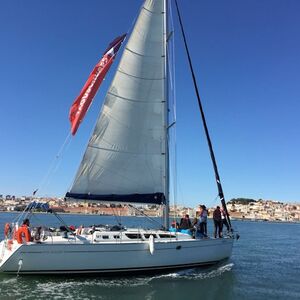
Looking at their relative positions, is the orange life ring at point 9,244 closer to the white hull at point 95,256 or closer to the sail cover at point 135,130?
the white hull at point 95,256

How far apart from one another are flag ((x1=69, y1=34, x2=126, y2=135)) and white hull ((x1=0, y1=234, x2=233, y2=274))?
4791mm

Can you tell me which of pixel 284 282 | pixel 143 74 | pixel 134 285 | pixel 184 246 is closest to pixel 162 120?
pixel 143 74

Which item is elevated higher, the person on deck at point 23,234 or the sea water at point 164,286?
the person on deck at point 23,234

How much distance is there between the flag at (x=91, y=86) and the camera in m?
17.3

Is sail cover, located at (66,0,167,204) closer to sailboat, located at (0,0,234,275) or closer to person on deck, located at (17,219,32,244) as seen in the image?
sailboat, located at (0,0,234,275)

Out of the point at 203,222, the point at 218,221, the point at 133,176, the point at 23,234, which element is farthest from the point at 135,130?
the point at 23,234

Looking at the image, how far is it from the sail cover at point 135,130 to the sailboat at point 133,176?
0.04 meters

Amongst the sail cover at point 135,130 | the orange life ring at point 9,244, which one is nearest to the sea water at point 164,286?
the orange life ring at point 9,244

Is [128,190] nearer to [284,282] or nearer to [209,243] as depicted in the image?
[209,243]

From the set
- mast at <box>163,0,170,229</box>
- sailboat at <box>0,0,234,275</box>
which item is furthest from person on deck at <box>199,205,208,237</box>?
mast at <box>163,0,170,229</box>

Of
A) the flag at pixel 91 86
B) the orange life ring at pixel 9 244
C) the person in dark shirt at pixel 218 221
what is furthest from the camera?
the person in dark shirt at pixel 218 221

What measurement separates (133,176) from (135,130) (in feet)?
6.78

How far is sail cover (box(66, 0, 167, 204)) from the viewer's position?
57.7 ft

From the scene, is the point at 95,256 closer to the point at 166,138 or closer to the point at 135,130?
the point at 135,130
